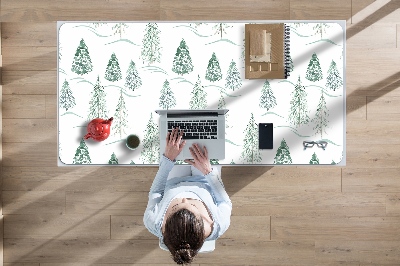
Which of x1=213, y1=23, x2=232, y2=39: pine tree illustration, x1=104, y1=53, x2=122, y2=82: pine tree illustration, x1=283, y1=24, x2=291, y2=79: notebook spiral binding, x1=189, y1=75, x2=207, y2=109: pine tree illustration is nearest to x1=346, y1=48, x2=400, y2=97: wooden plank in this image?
x1=283, y1=24, x2=291, y2=79: notebook spiral binding

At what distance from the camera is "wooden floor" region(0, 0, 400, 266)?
2.56 metres

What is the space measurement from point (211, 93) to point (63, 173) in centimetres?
103

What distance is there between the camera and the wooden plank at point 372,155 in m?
2.58

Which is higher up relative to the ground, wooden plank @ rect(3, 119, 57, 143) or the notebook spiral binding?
the notebook spiral binding

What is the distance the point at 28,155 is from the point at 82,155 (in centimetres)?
41

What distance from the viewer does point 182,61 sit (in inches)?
94.7

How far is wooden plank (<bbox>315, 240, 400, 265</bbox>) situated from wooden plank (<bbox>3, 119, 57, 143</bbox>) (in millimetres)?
1759

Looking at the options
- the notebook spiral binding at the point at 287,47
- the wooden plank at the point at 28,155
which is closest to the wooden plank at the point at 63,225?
the wooden plank at the point at 28,155

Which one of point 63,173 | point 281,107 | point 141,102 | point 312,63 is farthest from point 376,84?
point 63,173

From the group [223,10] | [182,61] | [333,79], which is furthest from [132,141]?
[333,79]

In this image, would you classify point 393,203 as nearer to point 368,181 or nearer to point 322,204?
point 368,181

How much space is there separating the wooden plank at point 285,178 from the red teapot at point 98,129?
2.41 feet

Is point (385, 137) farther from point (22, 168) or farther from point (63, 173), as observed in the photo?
point (22, 168)

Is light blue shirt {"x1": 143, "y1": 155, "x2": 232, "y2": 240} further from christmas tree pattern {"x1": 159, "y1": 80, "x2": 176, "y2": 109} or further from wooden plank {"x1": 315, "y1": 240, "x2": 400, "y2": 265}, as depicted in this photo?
wooden plank {"x1": 315, "y1": 240, "x2": 400, "y2": 265}
